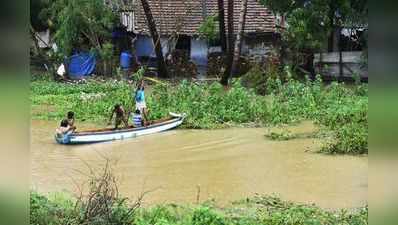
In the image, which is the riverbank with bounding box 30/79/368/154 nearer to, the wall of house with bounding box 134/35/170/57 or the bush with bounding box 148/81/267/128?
the bush with bounding box 148/81/267/128

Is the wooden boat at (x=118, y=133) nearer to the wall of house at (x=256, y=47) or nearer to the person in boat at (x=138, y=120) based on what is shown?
the person in boat at (x=138, y=120)

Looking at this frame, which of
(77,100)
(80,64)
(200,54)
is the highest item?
(200,54)

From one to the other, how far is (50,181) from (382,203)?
344 inches

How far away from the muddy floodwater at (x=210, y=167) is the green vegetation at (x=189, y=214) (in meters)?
0.74

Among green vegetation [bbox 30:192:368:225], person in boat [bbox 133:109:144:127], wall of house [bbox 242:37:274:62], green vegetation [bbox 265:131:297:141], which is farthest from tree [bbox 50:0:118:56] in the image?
green vegetation [bbox 30:192:368:225]

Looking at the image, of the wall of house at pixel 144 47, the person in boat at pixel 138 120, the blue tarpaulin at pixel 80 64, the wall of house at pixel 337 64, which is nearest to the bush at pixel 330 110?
the person in boat at pixel 138 120

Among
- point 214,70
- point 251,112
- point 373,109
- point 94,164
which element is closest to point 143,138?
point 94,164

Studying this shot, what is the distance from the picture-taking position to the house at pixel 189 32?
27.8m

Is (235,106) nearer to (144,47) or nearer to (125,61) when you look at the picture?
(125,61)

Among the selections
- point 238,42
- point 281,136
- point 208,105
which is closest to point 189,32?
point 238,42

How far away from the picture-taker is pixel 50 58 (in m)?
26.1

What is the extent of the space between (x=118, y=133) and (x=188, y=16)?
16298mm

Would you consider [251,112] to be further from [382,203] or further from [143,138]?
[382,203]

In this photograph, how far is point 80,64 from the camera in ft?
88.4
